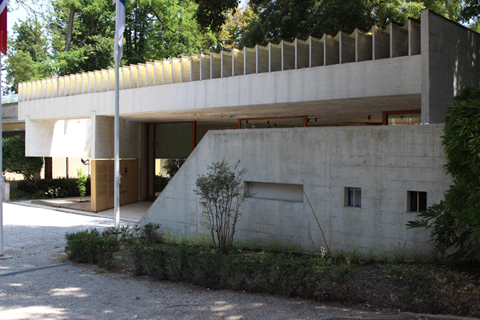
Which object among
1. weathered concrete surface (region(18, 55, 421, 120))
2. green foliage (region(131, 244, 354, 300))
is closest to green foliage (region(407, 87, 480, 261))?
green foliage (region(131, 244, 354, 300))

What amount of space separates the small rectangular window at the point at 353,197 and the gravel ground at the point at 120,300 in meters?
2.62

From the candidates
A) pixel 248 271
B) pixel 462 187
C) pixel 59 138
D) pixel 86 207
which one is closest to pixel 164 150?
pixel 86 207

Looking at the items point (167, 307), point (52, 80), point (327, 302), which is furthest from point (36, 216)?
point (327, 302)

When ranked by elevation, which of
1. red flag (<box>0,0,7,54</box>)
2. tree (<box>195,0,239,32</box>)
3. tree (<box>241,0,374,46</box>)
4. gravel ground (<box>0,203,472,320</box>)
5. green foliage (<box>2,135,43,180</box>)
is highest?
tree (<box>241,0,374,46</box>)

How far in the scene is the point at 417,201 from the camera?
7.24 m

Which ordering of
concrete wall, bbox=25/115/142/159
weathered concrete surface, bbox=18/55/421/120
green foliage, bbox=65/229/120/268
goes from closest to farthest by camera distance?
green foliage, bbox=65/229/120/268 → weathered concrete surface, bbox=18/55/421/120 → concrete wall, bbox=25/115/142/159

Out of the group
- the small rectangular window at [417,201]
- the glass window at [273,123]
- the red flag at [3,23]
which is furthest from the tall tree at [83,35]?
the small rectangular window at [417,201]

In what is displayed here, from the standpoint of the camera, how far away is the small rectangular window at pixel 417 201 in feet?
23.5

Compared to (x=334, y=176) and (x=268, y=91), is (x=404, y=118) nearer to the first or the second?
(x=268, y=91)

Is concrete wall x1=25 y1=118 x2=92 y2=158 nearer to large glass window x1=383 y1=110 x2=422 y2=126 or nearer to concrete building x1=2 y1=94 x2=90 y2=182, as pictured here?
concrete building x1=2 y1=94 x2=90 y2=182

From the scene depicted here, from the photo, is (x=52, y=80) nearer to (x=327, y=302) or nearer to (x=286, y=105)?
(x=286, y=105)

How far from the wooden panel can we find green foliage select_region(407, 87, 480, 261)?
14.7 meters

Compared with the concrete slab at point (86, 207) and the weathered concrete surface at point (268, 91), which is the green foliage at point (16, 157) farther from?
the weathered concrete surface at point (268, 91)

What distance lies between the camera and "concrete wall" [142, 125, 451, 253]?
716 centimetres
